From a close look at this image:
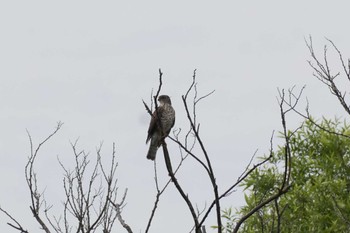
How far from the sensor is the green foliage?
10922 mm

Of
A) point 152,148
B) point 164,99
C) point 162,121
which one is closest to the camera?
point 152,148

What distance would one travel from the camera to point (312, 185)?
38.1 feet

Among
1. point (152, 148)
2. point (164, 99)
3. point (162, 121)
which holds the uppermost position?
point (164, 99)

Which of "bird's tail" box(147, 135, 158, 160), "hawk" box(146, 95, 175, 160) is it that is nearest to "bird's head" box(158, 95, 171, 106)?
"hawk" box(146, 95, 175, 160)

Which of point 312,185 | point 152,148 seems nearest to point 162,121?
point 152,148

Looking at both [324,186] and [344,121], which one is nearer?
[324,186]

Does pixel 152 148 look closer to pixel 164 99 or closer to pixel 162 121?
pixel 162 121

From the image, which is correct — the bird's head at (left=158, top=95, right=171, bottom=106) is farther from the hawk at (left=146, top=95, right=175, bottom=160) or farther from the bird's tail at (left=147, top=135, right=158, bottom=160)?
the bird's tail at (left=147, top=135, right=158, bottom=160)

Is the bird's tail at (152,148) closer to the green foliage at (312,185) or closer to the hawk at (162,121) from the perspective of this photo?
the hawk at (162,121)

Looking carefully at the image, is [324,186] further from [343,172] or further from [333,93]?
[333,93]

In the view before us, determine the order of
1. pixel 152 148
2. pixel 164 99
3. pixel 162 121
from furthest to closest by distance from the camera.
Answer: pixel 164 99, pixel 162 121, pixel 152 148

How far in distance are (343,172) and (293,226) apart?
1.17 m

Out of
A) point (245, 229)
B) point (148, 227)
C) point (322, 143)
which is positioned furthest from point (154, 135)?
point (148, 227)

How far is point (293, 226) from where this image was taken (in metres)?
11.1
